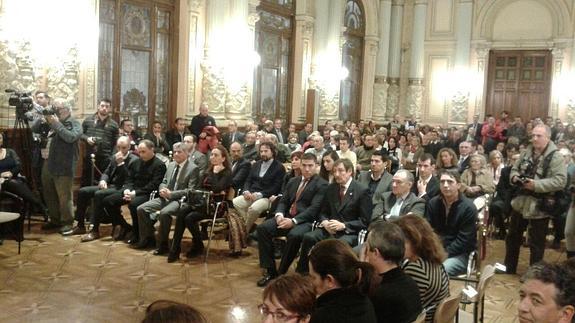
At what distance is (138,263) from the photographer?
6.13 m

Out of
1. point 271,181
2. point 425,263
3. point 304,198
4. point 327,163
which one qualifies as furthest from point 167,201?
point 425,263

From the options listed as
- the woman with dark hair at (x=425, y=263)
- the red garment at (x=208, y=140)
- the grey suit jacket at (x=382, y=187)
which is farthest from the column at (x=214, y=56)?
the woman with dark hair at (x=425, y=263)

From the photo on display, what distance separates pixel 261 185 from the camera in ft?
23.0

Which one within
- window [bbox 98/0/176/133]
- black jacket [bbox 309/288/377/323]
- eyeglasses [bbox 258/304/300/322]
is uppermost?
window [bbox 98/0/176/133]

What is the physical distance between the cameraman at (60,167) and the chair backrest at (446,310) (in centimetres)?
531

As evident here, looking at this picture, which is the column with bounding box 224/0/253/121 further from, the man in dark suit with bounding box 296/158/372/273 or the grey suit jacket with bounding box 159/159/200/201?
the man in dark suit with bounding box 296/158/372/273

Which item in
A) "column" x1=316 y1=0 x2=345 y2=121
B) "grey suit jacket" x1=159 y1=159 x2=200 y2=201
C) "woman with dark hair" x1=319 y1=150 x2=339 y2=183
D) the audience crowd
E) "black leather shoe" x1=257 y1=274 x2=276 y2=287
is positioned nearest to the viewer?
the audience crowd

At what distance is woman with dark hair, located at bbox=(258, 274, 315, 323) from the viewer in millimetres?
2316

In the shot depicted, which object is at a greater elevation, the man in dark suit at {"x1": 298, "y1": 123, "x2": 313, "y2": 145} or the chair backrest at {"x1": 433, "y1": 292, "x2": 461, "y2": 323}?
the man in dark suit at {"x1": 298, "y1": 123, "x2": 313, "y2": 145}

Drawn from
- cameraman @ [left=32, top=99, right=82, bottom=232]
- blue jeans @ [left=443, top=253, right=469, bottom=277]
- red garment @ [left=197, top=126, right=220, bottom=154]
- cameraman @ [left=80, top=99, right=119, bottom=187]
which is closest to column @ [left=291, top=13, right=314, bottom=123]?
red garment @ [left=197, top=126, right=220, bottom=154]

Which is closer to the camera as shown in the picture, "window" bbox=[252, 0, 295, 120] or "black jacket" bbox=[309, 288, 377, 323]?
"black jacket" bbox=[309, 288, 377, 323]

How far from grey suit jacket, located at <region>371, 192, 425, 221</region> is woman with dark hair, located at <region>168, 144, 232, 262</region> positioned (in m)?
1.71

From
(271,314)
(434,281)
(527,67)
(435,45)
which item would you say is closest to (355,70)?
(435,45)

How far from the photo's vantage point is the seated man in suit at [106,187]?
7.05 meters
